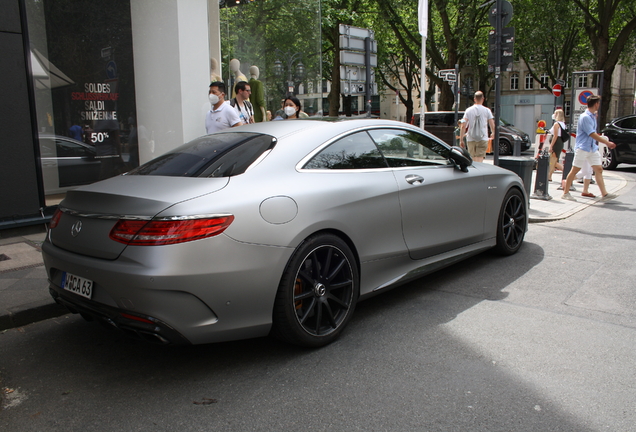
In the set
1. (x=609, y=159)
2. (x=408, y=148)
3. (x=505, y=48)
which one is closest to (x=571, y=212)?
(x=505, y=48)

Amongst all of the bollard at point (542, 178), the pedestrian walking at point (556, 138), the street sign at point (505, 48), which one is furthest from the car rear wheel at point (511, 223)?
the pedestrian walking at point (556, 138)

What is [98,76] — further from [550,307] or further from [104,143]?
[550,307]

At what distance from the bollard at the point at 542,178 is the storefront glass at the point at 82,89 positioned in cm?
716

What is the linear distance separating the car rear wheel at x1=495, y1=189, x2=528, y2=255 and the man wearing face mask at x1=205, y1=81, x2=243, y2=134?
12.6 feet

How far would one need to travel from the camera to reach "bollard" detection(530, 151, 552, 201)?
10219mm

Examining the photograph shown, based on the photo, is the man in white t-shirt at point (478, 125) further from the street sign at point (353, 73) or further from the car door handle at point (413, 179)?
the car door handle at point (413, 179)

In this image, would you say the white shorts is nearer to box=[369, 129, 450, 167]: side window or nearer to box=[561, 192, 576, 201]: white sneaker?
box=[561, 192, 576, 201]: white sneaker

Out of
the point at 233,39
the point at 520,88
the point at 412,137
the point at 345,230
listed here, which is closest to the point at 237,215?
the point at 345,230

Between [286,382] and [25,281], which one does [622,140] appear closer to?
[286,382]

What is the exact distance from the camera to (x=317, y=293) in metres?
3.56

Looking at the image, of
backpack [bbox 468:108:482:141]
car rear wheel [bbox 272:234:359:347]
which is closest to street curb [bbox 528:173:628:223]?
backpack [bbox 468:108:482:141]

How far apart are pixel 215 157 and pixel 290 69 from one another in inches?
312

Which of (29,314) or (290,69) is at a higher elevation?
(290,69)

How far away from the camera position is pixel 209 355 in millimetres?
3615
